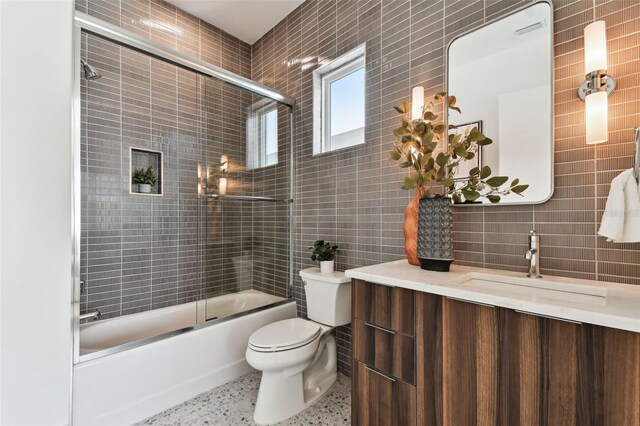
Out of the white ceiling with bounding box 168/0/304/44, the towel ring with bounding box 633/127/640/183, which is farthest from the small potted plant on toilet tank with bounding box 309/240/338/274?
the white ceiling with bounding box 168/0/304/44

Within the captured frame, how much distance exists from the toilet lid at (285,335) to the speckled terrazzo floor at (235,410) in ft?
1.29

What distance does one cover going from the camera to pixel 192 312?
2.21 meters

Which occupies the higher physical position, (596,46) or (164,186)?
(596,46)

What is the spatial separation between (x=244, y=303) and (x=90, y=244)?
3.49 feet

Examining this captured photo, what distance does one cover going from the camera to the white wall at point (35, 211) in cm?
124

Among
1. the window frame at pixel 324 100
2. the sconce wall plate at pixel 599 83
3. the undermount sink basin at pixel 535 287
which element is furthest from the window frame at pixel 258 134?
the sconce wall plate at pixel 599 83

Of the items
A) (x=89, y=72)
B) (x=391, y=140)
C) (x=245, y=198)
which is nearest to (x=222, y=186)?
(x=245, y=198)

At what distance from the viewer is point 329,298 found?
185 centimetres

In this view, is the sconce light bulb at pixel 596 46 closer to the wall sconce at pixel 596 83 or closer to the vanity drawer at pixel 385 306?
the wall sconce at pixel 596 83

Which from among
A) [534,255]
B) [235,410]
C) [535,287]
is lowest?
[235,410]

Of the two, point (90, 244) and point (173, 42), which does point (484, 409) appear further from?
point (173, 42)

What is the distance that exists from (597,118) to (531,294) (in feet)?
2.22

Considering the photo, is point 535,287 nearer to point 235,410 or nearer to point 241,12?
point 235,410

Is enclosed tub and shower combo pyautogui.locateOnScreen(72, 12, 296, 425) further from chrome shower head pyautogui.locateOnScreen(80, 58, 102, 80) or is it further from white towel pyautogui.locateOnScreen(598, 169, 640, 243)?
white towel pyautogui.locateOnScreen(598, 169, 640, 243)
